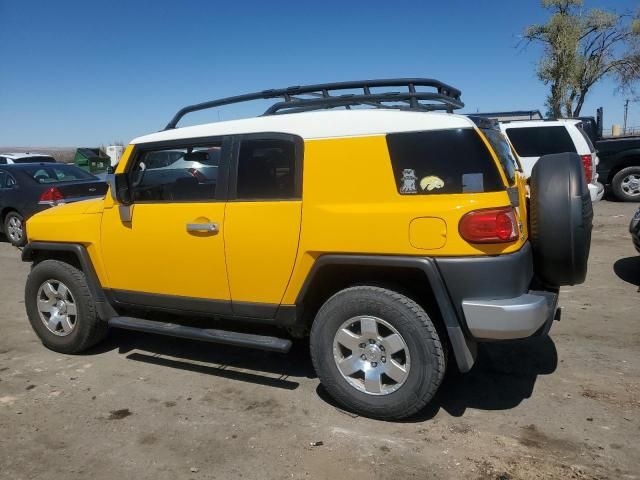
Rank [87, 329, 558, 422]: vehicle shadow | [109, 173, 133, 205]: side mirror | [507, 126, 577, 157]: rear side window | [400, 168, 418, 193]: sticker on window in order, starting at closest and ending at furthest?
[400, 168, 418, 193]: sticker on window < [87, 329, 558, 422]: vehicle shadow < [109, 173, 133, 205]: side mirror < [507, 126, 577, 157]: rear side window

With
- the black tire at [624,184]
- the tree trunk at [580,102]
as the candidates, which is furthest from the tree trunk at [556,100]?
the black tire at [624,184]

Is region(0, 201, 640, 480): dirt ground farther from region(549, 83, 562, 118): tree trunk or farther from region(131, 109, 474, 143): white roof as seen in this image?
region(549, 83, 562, 118): tree trunk

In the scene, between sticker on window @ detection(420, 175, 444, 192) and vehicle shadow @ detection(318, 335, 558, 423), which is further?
vehicle shadow @ detection(318, 335, 558, 423)

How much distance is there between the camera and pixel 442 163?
309 cm

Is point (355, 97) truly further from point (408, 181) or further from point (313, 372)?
point (313, 372)

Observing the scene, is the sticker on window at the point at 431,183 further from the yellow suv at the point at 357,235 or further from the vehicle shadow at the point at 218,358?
the vehicle shadow at the point at 218,358

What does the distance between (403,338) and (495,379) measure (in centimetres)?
112

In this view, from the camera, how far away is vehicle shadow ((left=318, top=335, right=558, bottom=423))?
3516mm

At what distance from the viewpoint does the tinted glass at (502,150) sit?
10.9 ft

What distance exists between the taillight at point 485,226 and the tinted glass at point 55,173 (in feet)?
30.5

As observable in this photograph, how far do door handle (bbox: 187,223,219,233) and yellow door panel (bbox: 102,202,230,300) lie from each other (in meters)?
Answer: 0.02

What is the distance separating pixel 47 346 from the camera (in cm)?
465

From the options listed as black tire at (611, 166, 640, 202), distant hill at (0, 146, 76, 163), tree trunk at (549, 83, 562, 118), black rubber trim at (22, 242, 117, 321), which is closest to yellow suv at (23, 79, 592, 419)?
black rubber trim at (22, 242, 117, 321)

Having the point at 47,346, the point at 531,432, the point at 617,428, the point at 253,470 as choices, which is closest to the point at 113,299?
the point at 47,346
